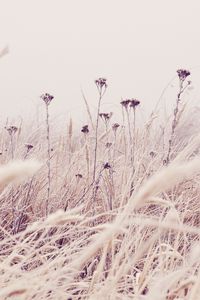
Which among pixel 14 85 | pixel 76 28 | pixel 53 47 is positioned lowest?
pixel 14 85

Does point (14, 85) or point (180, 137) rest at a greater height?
point (14, 85)

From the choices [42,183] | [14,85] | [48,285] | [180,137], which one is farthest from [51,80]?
[48,285]

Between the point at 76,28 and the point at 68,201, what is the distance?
87.0ft

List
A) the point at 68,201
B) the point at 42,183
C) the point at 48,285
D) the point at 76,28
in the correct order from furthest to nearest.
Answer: the point at 76,28
the point at 42,183
the point at 68,201
the point at 48,285

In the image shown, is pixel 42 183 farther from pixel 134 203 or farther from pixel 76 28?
pixel 76 28

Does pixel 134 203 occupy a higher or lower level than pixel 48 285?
higher

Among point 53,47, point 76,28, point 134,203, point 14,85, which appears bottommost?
point 134,203

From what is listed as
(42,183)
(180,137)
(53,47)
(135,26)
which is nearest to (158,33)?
(135,26)

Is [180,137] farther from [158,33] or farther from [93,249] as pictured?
[158,33]

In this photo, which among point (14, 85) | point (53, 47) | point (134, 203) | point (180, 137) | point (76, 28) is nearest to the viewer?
point (134, 203)

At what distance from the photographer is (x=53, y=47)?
24531mm

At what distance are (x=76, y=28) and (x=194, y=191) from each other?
86.6 feet

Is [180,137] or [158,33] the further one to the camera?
[158,33]

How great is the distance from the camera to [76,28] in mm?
28438
